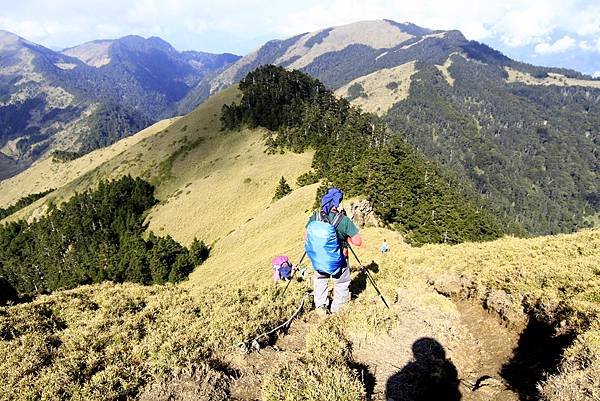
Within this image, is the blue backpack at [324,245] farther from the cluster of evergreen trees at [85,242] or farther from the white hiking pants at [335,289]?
the cluster of evergreen trees at [85,242]

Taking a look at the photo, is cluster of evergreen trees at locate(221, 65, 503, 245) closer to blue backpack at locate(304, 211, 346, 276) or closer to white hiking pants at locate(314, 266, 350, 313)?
white hiking pants at locate(314, 266, 350, 313)

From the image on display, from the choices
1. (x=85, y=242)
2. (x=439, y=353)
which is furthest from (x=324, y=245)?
(x=85, y=242)

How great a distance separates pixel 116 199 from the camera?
117 metres

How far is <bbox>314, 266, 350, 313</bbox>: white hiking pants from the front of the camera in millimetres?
11477

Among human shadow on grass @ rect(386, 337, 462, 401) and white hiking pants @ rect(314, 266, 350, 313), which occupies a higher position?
white hiking pants @ rect(314, 266, 350, 313)

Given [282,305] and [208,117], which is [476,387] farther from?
[208,117]

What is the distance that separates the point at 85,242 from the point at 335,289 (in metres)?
120

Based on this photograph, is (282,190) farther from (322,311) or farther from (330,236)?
(330,236)

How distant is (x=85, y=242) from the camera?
113 m

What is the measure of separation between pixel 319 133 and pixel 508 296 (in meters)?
105

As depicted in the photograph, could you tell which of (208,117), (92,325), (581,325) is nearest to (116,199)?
(208,117)

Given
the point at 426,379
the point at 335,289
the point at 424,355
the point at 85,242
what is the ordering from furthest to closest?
1. the point at 85,242
2. the point at 335,289
3. the point at 424,355
4. the point at 426,379

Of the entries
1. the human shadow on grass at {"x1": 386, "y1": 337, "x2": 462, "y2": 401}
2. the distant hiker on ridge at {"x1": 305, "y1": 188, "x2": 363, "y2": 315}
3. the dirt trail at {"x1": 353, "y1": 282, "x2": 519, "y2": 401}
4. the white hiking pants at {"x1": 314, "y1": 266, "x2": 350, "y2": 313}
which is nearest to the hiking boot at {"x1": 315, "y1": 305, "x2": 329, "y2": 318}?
the white hiking pants at {"x1": 314, "y1": 266, "x2": 350, "y2": 313}

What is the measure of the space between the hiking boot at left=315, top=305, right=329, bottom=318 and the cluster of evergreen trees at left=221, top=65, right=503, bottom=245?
46.9 m
